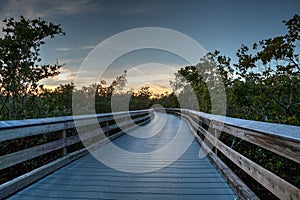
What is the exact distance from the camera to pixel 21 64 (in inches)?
227

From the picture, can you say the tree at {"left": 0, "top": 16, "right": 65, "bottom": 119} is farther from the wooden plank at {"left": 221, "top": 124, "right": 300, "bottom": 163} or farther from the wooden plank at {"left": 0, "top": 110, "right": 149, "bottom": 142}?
the wooden plank at {"left": 221, "top": 124, "right": 300, "bottom": 163}

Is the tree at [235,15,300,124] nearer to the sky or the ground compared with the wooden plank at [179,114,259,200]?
nearer to the sky

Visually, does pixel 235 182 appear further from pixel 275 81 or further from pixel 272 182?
pixel 275 81

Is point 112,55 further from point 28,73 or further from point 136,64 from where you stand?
point 28,73

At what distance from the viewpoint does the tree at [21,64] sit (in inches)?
215

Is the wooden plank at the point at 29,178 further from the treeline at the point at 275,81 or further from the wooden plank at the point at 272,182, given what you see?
the treeline at the point at 275,81

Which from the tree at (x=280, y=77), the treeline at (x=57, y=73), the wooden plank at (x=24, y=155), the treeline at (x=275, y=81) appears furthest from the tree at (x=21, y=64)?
the tree at (x=280, y=77)

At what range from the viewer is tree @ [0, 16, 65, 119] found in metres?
5.45

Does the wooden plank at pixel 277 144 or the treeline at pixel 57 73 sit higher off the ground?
the treeline at pixel 57 73

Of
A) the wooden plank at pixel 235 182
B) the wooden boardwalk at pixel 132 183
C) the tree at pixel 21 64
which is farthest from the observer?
the tree at pixel 21 64

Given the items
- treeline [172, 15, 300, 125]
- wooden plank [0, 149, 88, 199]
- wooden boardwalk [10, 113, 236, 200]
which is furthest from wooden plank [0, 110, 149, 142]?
treeline [172, 15, 300, 125]

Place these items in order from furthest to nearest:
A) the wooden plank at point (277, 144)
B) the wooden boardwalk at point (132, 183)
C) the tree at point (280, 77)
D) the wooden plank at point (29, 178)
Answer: the tree at point (280, 77)
the wooden boardwalk at point (132, 183)
the wooden plank at point (29, 178)
the wooden plank at point (277, 144)

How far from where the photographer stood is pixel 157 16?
11.1 metres

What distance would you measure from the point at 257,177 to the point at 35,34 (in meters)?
5.86
